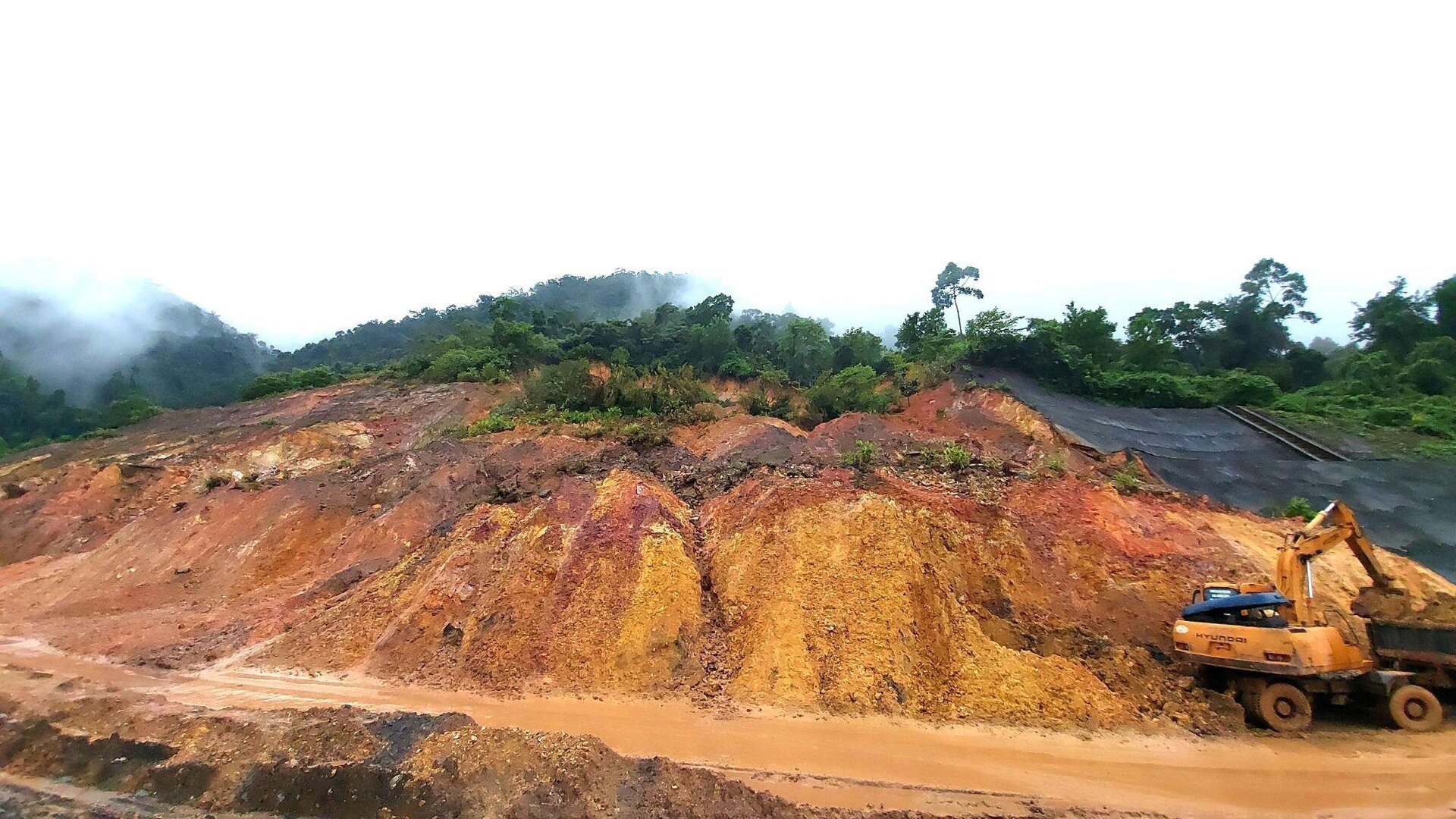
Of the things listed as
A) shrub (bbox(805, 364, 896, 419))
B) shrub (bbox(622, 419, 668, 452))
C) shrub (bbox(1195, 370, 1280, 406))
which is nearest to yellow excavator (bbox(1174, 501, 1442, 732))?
shrub (bbox(622, 419, 668, 452))

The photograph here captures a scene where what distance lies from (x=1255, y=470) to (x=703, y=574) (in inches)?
647

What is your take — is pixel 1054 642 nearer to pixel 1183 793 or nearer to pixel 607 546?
pixel 1183 793

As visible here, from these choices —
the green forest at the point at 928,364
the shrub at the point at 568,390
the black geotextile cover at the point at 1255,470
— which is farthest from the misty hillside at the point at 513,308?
the black geotextile cover at the point at 1255,470

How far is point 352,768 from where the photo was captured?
28.5 feet

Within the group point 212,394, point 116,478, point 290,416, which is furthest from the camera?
point 212,394

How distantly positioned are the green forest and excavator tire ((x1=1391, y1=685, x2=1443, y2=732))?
45.7ft

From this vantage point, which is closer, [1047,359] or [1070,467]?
[1070,467]

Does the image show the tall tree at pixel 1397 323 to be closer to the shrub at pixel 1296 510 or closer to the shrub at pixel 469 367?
the shrub at pixel 1296 510

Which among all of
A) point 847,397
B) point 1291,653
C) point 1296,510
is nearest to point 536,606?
point 1291,653

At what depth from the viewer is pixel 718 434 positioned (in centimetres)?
2258

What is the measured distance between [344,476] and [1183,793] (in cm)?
2273

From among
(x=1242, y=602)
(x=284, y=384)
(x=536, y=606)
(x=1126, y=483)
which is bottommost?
(x=536, y=606)

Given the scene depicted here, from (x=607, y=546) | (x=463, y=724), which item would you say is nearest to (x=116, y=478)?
(x=607, y=546)

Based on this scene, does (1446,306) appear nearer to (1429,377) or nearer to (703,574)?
(1429,377)
